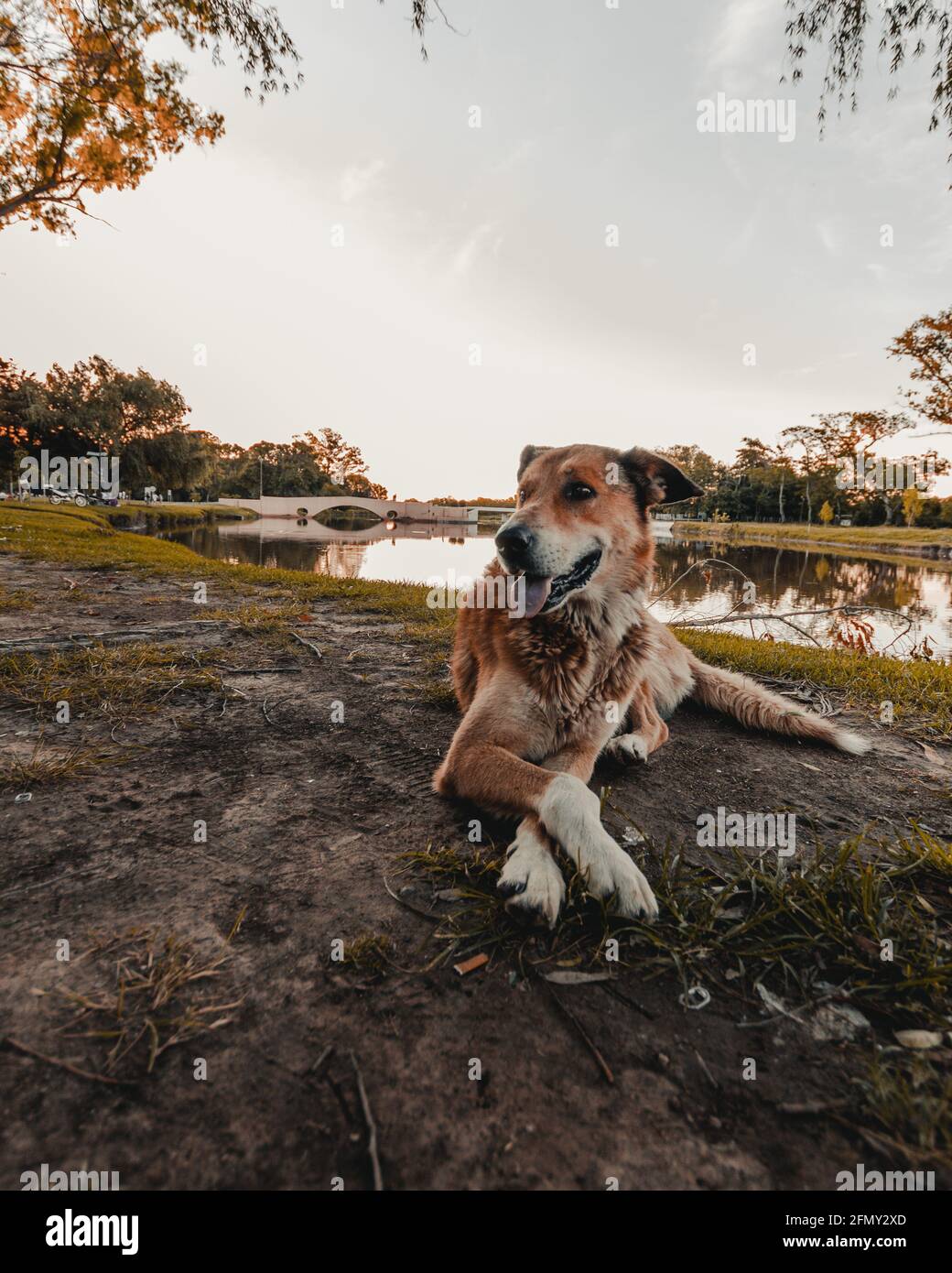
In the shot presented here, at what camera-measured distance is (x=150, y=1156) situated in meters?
1.03

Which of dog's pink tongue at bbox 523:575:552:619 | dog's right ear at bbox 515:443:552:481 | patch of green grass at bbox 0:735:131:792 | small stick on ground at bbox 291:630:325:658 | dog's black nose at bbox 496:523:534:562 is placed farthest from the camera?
small stick on ground at bbox 291:630:325:658

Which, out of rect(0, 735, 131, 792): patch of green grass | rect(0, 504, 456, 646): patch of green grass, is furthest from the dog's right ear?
rect(0, 735, 131, 792): patch of green grass

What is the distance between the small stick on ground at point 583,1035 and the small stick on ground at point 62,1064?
1.04 metres

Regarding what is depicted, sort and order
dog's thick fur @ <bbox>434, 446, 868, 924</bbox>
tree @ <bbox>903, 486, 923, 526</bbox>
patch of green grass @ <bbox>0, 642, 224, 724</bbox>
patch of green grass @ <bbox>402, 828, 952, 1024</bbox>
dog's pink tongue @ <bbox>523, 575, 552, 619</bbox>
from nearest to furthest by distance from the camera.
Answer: patch of green grass @ <bbox>402, 828, 952, 1024</bbox>
dog's thick fur @ <bbox>434, 446, 868, 924</bbox>
dog's pink tongue @ <bbox>523, 575, 552, 619</bbox>
patch of green grass @ <bbox>0, 642, 224, 724</bbox>
tree @ <bbox>903, 486, 923, 526</bbox>

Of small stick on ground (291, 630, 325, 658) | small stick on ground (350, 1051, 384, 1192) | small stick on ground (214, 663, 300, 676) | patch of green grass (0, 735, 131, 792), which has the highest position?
small stick on ground (291, 630, 325, 658)

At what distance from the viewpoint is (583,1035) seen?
1356 millimetres

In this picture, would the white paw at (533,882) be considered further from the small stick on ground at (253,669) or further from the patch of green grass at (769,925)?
the small stick on ground at (253,669)

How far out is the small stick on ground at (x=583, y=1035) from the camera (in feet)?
4.15

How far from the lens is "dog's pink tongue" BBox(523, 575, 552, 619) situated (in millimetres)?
2957

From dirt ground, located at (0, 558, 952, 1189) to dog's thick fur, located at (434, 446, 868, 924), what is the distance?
0.28 meters

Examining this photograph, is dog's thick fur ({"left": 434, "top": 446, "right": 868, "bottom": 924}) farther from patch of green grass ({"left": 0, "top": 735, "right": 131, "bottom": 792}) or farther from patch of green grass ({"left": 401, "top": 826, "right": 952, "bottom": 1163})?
patch of green grass ({"left": 0, "top": 735, "right": 131, "bottom": 792})

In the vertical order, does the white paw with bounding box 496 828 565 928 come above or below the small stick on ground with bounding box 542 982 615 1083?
above

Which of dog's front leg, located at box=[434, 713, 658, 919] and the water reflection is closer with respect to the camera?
dog's front leg, located at box=[434, 713, 658, 919]

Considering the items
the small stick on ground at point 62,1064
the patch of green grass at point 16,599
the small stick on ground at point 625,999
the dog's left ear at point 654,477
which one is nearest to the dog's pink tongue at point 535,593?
the dog's left ear at point 654,477
